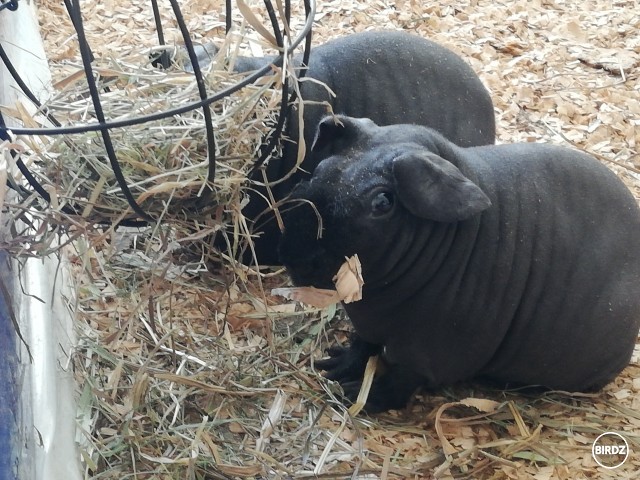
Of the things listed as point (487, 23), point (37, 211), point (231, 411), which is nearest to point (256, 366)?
point (231, 411)

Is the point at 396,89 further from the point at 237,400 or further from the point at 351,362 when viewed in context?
the point at 237,400

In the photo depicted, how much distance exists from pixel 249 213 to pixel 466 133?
84 centimetres

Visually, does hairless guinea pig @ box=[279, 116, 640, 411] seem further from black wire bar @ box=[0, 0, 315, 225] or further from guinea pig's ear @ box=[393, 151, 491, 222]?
black wire bar @ box=[0, 0, 315, 225]

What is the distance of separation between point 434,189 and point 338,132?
341 mm

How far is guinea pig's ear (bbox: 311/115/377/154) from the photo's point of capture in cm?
222

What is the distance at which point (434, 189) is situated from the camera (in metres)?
2.07

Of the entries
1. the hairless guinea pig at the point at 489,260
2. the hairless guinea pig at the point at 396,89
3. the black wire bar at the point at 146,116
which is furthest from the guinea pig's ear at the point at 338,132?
the hairless guinea pig at the point at 396,89

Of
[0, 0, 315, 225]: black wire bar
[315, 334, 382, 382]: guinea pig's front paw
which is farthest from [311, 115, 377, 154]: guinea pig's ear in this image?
[315, 334, 382, 382]: guinea pig's front paw

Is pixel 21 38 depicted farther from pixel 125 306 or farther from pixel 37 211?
pixel 37 211

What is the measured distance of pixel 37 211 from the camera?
6.23 feet

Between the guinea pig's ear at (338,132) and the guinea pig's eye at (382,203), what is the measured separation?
0.67ft

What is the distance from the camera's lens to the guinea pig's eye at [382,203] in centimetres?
212

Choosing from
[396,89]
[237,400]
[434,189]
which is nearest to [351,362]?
[237,400]

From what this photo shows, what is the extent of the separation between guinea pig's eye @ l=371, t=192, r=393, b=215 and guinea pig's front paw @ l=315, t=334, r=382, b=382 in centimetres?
59
